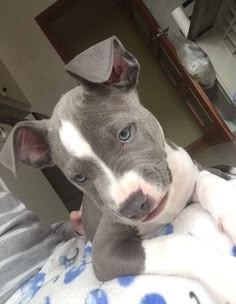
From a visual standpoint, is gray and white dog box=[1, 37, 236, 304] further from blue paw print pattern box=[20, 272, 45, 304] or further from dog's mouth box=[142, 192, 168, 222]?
blue paw print pattern box=[20, 272, 45, 304]

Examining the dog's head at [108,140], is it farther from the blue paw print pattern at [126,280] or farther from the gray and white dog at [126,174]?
the blue paw print pattern at [126,280]

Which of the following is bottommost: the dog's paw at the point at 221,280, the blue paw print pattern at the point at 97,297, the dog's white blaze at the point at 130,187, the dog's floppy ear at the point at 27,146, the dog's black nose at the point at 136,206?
the dog's paw at the point at 221,280

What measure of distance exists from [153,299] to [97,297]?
176 mm

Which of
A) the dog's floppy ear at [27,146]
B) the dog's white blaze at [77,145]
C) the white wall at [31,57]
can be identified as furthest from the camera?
the white wall at [31,57]

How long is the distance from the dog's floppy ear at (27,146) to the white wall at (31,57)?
281 cm

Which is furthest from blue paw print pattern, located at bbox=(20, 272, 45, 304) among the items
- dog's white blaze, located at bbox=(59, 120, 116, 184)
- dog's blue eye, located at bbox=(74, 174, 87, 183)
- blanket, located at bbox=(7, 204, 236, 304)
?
dog's white blaze, located at bbox=(59, 120, 116, 184)

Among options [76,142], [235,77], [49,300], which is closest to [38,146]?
[76,142]

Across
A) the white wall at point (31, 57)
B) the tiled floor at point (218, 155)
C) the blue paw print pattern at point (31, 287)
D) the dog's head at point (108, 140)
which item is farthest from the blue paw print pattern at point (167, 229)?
the white wall at point (31, 57)

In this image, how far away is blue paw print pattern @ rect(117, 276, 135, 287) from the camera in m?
1.15

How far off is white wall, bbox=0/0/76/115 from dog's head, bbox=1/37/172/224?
115 inches

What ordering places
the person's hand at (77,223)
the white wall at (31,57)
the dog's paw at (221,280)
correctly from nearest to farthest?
the dog's paw at (221,280)
the person's hand at (77,223)
the white wall at (31,57)

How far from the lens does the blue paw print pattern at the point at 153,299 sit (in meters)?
1.04

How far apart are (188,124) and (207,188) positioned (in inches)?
125

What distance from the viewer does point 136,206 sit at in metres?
1.14
